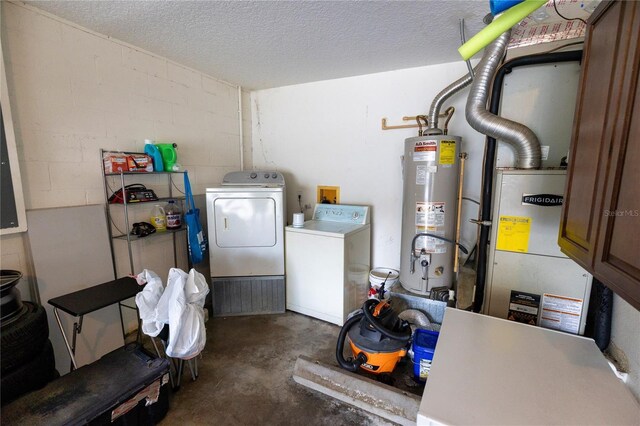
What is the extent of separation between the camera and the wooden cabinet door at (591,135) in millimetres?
822

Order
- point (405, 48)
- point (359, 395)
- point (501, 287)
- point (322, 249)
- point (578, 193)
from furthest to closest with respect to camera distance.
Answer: point (322, 249)
point (405, 48)
point (359, 395)
point (501, 287)
point (578, 193)

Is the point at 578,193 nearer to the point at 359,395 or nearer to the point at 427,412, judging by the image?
the point at 427,412

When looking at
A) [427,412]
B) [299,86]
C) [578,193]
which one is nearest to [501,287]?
[578,193]

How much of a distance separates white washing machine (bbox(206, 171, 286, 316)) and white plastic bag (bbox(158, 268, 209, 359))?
976 mm

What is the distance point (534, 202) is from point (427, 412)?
1.14 metres

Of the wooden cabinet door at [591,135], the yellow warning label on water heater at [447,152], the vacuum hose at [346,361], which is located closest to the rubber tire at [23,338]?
the vacuum hose at [346,361]

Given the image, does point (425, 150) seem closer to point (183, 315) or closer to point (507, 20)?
point (507, 20)

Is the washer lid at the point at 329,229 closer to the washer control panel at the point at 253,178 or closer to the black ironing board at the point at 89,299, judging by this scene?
the washer control panel at the point at 253,178

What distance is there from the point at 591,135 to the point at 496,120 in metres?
0.72

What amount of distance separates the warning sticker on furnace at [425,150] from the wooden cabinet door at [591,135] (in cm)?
118

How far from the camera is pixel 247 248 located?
9.02 ft

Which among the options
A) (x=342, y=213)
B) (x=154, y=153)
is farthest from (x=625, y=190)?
(x=154, y=153)

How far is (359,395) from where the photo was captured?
1.68 m

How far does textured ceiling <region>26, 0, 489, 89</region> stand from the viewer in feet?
5.73
